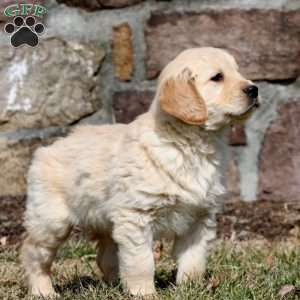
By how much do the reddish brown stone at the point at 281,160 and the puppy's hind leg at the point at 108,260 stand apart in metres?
1.44

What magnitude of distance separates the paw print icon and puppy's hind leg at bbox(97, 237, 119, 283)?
1.62m

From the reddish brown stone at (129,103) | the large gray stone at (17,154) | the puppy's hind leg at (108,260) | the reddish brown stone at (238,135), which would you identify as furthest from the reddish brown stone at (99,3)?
the puppy's hind leg at (108,260)

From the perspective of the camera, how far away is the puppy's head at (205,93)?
13.7 ft

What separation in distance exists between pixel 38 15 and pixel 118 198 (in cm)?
200

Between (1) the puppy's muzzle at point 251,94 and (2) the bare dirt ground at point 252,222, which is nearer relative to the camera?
(1) the puppy's muzzle at point 251,94

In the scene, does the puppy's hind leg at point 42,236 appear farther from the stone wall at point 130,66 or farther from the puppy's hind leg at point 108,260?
the stone wall at point 130,66

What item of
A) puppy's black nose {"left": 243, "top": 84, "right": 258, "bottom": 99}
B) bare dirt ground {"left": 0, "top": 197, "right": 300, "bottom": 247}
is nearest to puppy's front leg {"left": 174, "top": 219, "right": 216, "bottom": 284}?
puppy's black nose {"left": 243, "top": 84, "right": 258, "bottom": 99}

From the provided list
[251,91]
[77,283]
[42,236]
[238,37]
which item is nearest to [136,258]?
[42,236]

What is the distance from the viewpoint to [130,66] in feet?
18.9

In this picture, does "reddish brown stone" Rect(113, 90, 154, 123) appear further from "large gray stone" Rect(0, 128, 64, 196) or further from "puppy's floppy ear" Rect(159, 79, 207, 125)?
"puppy's floppy ear" Rect(159, 79, 207, 125)

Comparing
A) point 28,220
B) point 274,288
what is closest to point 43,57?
point 28,220

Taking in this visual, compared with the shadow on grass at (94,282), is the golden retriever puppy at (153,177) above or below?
above

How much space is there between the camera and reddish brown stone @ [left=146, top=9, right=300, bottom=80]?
572 centimetres

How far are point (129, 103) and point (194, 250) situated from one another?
1.67 m
